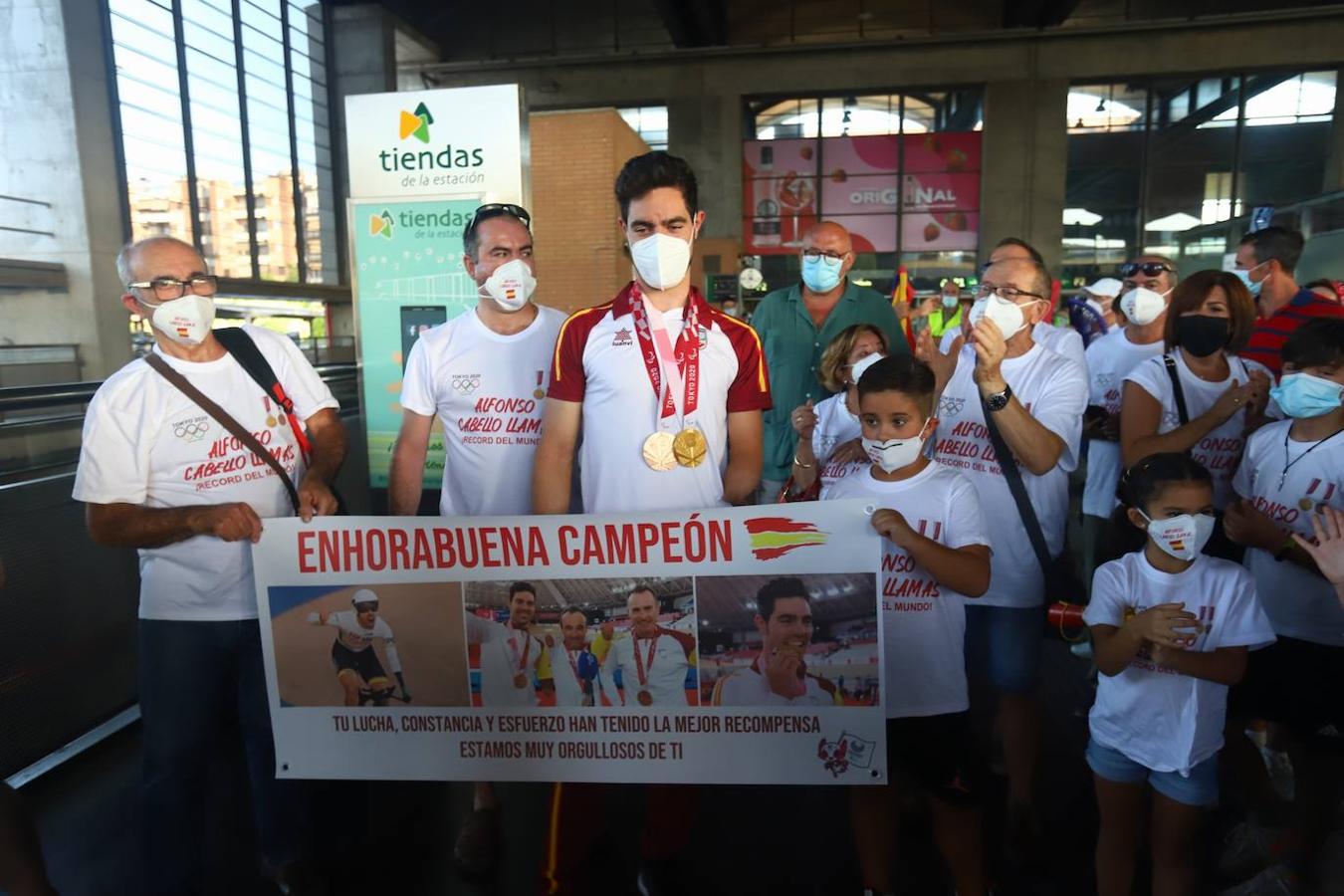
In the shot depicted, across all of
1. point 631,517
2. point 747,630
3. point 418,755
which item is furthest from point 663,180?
point 418,755

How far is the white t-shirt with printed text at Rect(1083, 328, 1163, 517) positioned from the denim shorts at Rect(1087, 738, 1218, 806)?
6.33 ft

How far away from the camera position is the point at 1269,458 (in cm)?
234

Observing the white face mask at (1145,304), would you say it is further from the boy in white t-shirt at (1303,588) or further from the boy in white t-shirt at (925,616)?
the boy in white t-shirt at (925,616)

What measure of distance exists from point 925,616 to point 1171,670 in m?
0.59

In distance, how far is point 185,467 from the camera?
2.17m

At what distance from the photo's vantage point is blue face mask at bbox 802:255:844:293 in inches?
124

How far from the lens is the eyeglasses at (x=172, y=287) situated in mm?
2123

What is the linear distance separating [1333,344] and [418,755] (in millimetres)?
2756

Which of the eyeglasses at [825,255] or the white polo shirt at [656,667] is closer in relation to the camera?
the white polo shirt at [656,667]

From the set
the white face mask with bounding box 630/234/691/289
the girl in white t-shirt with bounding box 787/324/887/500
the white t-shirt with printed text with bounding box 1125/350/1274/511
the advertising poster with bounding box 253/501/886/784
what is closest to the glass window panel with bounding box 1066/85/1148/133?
the white t-shirt with printed text with bounding box 1125/350/1274/511

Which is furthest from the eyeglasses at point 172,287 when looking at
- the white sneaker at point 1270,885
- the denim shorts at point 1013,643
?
the white sneaker at point 1270,885

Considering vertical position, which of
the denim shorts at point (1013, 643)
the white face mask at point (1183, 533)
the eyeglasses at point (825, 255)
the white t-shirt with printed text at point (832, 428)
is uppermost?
the eyeglasses at point (825, 255)

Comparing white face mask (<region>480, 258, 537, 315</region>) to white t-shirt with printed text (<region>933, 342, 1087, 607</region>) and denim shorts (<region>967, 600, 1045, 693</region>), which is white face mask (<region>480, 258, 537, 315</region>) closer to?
white t-shirt with printed text (<region>933, 342, 1087, 607</region>)

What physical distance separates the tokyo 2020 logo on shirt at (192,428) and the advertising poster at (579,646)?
0.35 m
